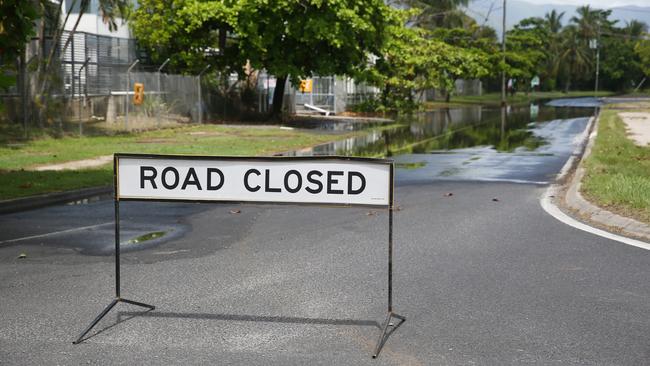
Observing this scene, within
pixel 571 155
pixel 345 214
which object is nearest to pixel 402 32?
pixel 571 155

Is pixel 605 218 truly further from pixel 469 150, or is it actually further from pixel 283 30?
pixel 283 30

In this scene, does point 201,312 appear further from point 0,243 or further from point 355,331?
point 0,243

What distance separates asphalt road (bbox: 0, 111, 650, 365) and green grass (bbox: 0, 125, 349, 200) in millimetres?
4045

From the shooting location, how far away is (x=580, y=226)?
10695 mm

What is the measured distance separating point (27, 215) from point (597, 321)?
8583 millimetres

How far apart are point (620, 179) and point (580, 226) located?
354 centimetres

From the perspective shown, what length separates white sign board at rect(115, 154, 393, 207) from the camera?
20.1ft

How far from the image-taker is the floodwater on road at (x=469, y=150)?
18.0 metres

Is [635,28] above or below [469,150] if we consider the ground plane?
above

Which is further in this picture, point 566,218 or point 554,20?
point 554,20

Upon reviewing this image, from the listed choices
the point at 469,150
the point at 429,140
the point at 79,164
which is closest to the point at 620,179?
the point at 469,150

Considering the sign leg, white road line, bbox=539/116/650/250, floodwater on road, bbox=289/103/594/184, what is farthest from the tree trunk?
the sign leg

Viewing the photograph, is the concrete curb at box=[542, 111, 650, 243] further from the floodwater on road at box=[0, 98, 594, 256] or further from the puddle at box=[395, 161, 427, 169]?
the puddle at box=[395, 161, 427, 169]

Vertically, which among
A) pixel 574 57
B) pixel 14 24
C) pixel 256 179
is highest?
pixel 574 57
